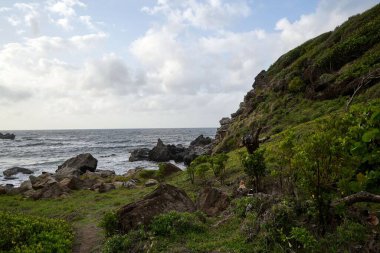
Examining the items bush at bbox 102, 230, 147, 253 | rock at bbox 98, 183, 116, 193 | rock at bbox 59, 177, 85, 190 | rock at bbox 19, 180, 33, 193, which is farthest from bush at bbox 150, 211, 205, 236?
rock at bbox 19, 180, 33, 193

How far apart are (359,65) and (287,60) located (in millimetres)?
22017

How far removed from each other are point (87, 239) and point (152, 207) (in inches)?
131

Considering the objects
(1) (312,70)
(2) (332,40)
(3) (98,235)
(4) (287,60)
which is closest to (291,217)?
(3) (98,235)

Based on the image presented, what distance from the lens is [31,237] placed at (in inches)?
457

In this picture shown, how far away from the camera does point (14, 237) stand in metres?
11.2

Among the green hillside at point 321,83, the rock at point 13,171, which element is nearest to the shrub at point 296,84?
the green hillside at point 321,83

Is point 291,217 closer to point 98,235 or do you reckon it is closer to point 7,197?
point 98,235

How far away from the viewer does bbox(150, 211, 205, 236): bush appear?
11.3 m

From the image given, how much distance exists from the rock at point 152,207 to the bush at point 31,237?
92.2 inches

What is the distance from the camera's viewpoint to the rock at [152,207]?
12250 mm

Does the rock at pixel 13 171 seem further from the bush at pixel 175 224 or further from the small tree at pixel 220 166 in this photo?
the bush at pixel 175 224

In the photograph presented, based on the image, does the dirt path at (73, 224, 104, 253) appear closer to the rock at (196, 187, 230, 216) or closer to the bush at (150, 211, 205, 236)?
the bush at (150, 211, 205, 236)

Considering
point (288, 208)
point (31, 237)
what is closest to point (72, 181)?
point (31, 237)

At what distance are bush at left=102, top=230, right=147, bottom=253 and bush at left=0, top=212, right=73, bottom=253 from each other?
1950 millimetres
